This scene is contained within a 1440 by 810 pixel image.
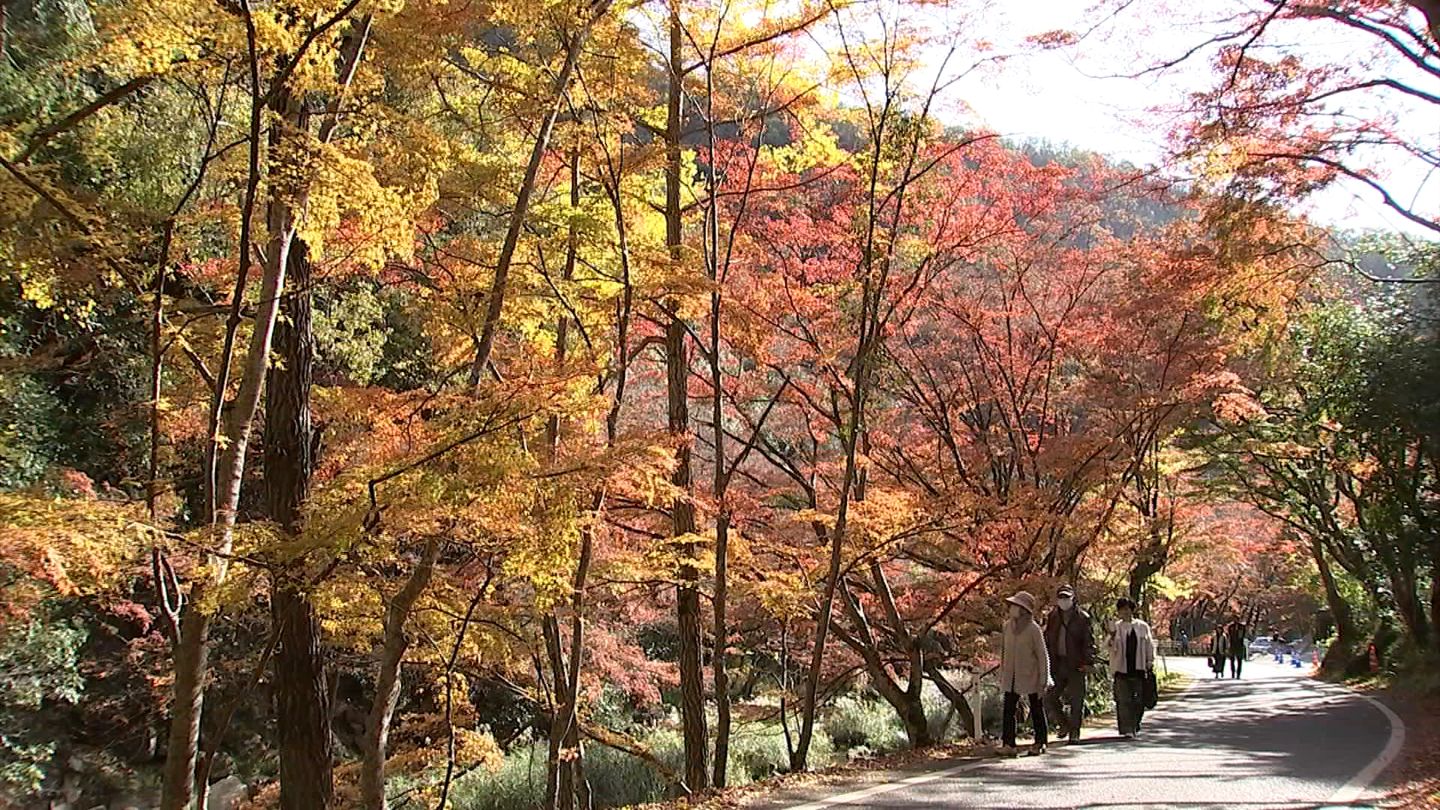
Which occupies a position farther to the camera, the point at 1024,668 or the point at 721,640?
the point at 721,640

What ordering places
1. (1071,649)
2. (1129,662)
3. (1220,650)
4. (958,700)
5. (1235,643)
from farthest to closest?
(1220,650)
(1235,643)
(958,700)
(1129,662)
(1071,649)

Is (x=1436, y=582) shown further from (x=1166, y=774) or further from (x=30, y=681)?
(x=30, y=681)

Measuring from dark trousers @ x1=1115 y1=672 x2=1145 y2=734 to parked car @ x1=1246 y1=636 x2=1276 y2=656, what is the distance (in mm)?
48719

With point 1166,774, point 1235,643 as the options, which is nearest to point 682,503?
point 1166,774

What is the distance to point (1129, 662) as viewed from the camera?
31.4 ft

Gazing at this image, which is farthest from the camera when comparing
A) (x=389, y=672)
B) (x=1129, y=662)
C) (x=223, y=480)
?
(x=1129, y=662)

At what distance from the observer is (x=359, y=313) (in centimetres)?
1164

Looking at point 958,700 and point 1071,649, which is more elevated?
point 1071,649

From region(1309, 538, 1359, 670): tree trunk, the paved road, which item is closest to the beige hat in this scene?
the paved road

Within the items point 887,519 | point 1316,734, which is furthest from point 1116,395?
point 887,519

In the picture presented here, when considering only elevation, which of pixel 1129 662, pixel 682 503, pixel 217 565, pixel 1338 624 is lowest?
pixel 1338 624

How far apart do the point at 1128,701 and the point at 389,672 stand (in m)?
7.42

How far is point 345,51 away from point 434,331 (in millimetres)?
2741

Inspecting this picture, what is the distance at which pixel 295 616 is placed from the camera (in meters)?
7.43
